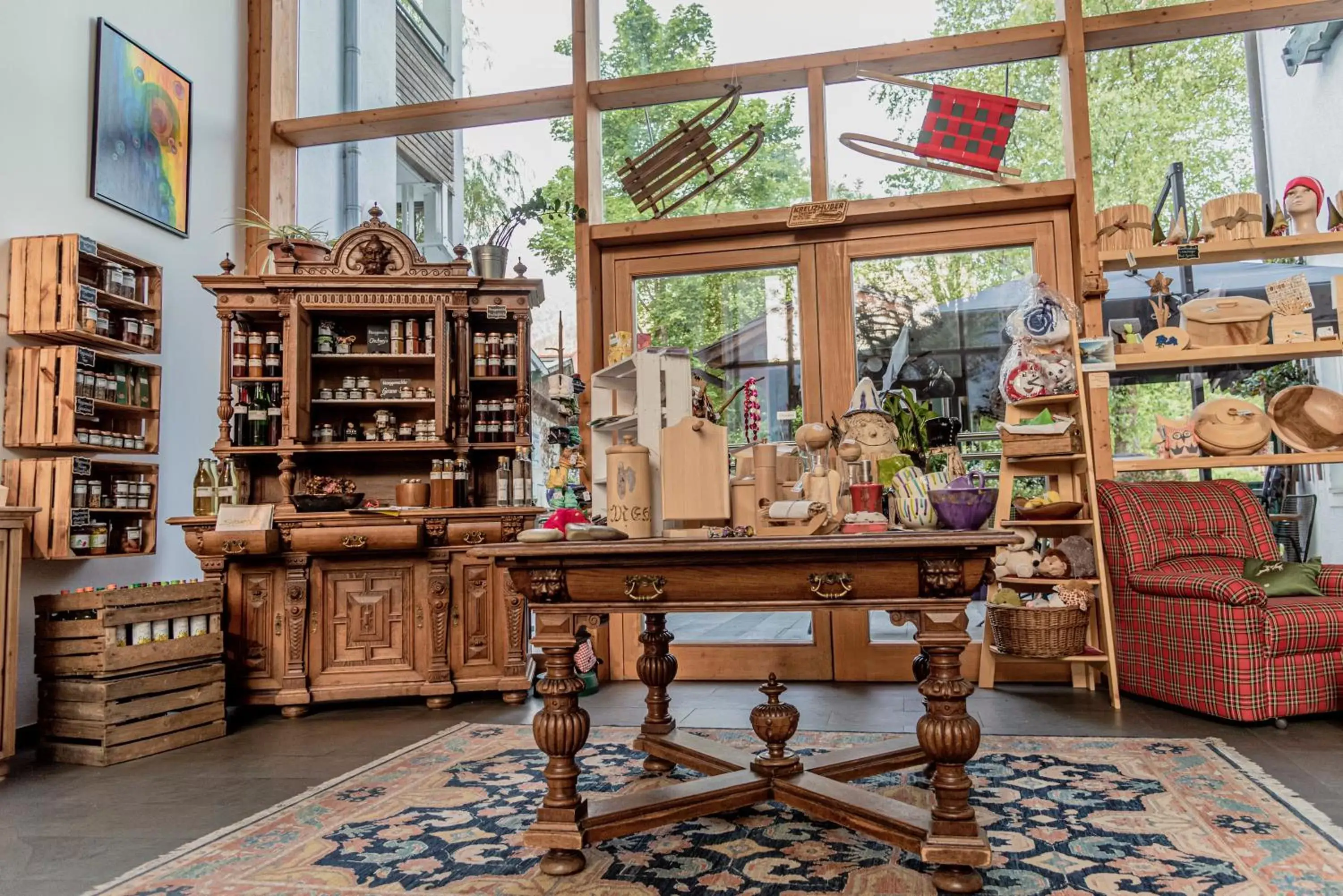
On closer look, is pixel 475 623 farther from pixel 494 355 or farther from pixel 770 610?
pixel 770 610

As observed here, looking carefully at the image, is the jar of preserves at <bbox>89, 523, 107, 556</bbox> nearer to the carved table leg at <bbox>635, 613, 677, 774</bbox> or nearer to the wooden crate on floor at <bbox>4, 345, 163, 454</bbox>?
the wooden crate on floor at <bbox>4, 345, 163, 454</bbox>

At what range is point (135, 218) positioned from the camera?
4.50 meters

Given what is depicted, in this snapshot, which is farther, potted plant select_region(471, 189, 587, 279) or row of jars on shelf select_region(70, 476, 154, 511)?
potted plant select_region(471, 189, 587, 279)

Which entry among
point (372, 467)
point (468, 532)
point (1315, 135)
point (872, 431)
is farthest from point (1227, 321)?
point (372, 467)

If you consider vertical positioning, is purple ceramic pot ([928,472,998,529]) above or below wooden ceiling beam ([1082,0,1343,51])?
below

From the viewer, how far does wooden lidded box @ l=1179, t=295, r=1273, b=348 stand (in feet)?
13.8

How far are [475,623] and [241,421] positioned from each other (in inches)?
63.7

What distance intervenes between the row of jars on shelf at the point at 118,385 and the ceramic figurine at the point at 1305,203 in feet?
18.3

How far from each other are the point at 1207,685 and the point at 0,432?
5.13 meters

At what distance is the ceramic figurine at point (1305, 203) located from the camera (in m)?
4.21

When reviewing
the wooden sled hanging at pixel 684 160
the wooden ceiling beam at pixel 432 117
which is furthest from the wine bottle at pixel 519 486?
the wooden ceiling beam at pixel 432 117

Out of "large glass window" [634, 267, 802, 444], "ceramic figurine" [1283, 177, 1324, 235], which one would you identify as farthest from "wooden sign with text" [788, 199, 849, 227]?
"ceramic figurine" [1283, 177, 1324, 235]

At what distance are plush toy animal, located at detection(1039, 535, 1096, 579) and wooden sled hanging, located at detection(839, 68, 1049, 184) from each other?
1875 mm

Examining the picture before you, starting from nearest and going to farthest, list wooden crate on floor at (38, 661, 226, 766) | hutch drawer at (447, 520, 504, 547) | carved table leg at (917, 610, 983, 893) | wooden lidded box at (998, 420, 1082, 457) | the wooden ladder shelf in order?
carved table leg at (917, 610, 983, 893) → wooden crate on floor at (38, 661, 226, 766) → the wooden ladder shelf → wooden lidded box at (998, 420, 1082, 457) → hutch drawer at (447, 520, 504, 547)
